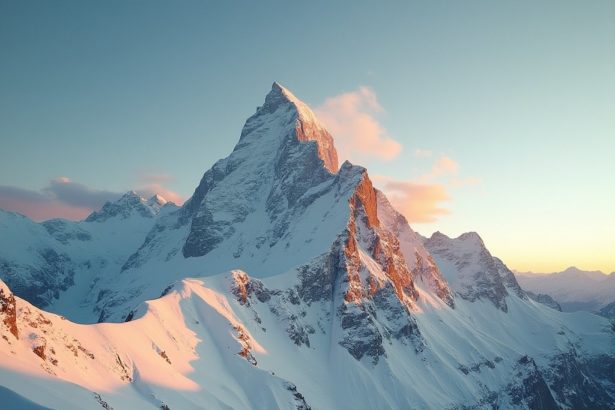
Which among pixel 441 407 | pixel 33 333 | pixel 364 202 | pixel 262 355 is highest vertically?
pixel 364 202

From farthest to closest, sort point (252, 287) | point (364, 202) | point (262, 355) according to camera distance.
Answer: point (364, 202) → point (252, 287) → point (262, 355)

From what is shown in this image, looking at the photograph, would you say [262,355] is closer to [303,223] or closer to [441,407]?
[441,407]

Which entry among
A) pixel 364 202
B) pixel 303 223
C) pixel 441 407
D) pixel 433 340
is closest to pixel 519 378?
pixel 433 340

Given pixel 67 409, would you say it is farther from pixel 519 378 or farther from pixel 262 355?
pixel 519 378

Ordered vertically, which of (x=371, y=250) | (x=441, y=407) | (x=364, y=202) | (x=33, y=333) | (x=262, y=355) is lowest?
(x=441, y=407)

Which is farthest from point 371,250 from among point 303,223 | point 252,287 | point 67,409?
point 67,409

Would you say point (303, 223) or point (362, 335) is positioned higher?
point (303, 223)

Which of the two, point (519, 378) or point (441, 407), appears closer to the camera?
point (441, 407)

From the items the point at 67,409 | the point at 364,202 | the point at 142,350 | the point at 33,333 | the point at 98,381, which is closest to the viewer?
the point at 67,409

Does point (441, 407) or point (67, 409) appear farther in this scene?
point (441, 407)
